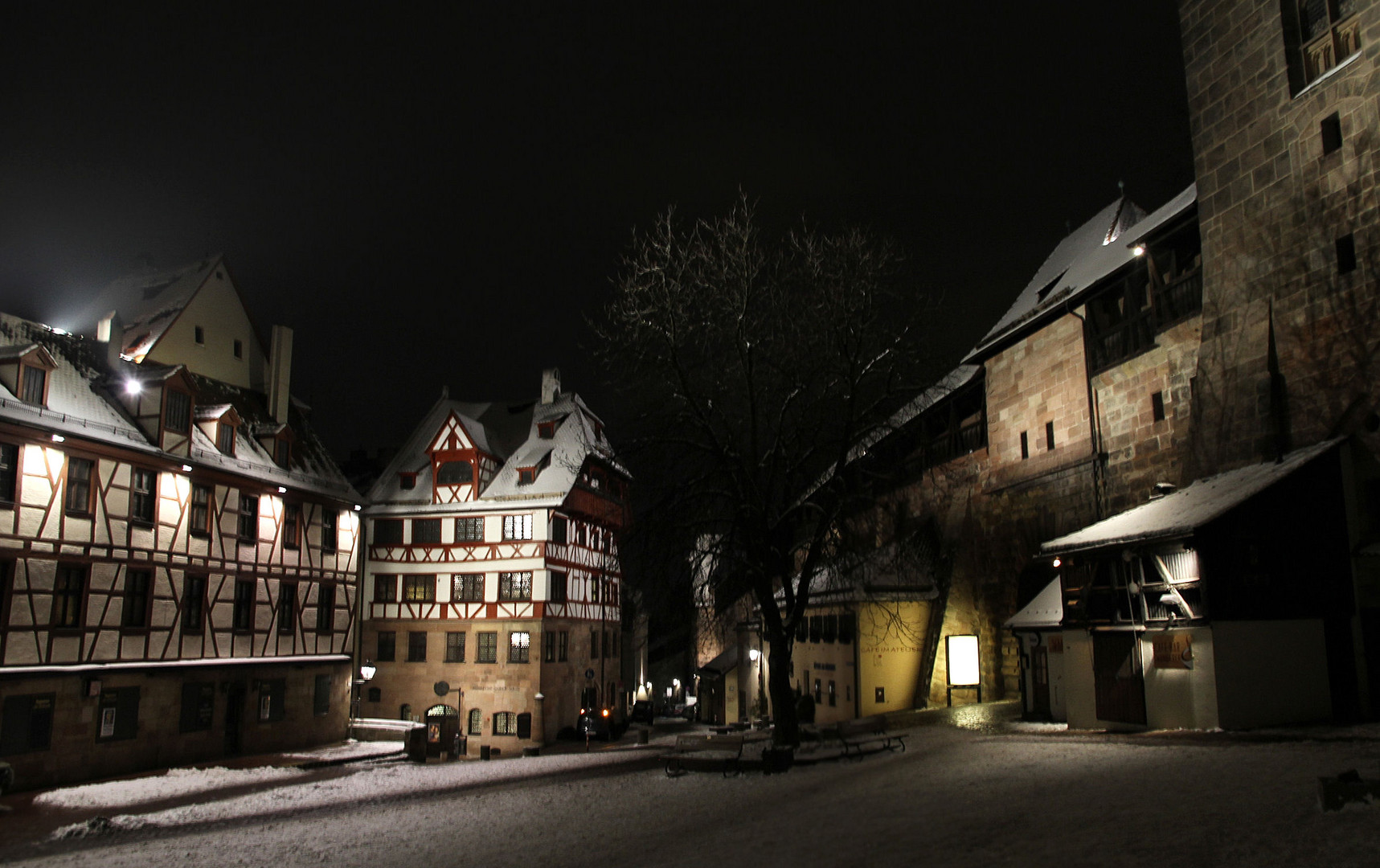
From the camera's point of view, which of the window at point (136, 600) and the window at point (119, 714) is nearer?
the window at point (119, 714)

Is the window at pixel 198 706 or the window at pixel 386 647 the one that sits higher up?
the window at pixel 386 647

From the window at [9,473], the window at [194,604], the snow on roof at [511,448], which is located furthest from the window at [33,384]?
the snow on roof at [511,448]

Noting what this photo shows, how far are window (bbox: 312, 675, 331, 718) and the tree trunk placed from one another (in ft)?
54.3

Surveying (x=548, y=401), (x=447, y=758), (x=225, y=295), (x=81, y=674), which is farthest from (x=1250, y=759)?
(x=548, y=401)

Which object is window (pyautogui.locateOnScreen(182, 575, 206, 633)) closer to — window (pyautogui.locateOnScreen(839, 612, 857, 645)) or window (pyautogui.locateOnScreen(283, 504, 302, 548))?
window (pyautogui.locateOnScreen(283, 504, 302, 548))

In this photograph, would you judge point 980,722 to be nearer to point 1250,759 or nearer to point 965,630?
point 965,630

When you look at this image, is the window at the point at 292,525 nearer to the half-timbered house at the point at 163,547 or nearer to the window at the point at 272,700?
the half-timbered house at the point at 163,547

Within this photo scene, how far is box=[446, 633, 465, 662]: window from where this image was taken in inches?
1517

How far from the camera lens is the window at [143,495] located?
24.3 m

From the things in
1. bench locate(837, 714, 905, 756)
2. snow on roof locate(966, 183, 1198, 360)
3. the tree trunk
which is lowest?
bench locate(837, 714, 905, 756)

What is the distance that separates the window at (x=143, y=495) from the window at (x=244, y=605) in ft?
11.9

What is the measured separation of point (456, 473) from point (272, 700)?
13.7 metres

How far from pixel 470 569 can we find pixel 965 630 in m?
19.4

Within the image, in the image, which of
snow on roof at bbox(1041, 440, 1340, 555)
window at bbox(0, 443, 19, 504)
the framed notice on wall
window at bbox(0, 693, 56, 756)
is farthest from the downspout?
window at bbox(0, 443, 19, 504)
